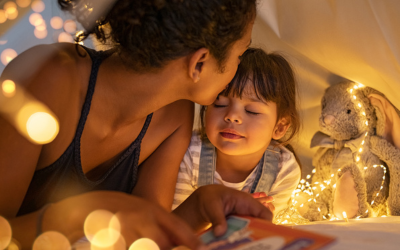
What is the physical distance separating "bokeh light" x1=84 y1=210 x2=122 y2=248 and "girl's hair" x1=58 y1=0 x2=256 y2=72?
39cm

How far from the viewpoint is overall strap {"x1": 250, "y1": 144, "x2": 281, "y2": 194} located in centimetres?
147

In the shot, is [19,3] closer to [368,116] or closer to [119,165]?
[119,165]

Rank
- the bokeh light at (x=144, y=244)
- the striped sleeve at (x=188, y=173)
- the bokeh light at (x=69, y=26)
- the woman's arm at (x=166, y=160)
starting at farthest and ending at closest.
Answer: the striped sleeve at (x=188, y=173) → the bokeh light at (x=69, y=26) → the woman's arm at (x=166, y=160) → the bokeh light at (x=144, y=244)

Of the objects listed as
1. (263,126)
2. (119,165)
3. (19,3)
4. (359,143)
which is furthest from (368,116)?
(19,3)

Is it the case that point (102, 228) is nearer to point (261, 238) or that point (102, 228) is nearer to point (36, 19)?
point (261, 238)

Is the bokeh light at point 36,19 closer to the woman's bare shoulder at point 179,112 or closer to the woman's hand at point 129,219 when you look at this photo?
the woman's bare shoulder at point 179,112

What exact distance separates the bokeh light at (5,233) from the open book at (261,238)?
1.22 ft

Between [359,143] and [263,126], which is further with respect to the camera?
[359,143]

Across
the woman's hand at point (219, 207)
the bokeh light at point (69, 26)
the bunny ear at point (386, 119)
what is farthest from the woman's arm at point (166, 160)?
the bunny ear at point (386, 119)

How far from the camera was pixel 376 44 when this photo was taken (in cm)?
132

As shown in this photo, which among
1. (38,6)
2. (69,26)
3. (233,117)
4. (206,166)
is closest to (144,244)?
(233,117)

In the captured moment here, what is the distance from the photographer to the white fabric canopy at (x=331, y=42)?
1.28m

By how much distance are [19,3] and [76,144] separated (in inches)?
21.2

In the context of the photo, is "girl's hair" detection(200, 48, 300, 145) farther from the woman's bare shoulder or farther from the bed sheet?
the bed sheet
